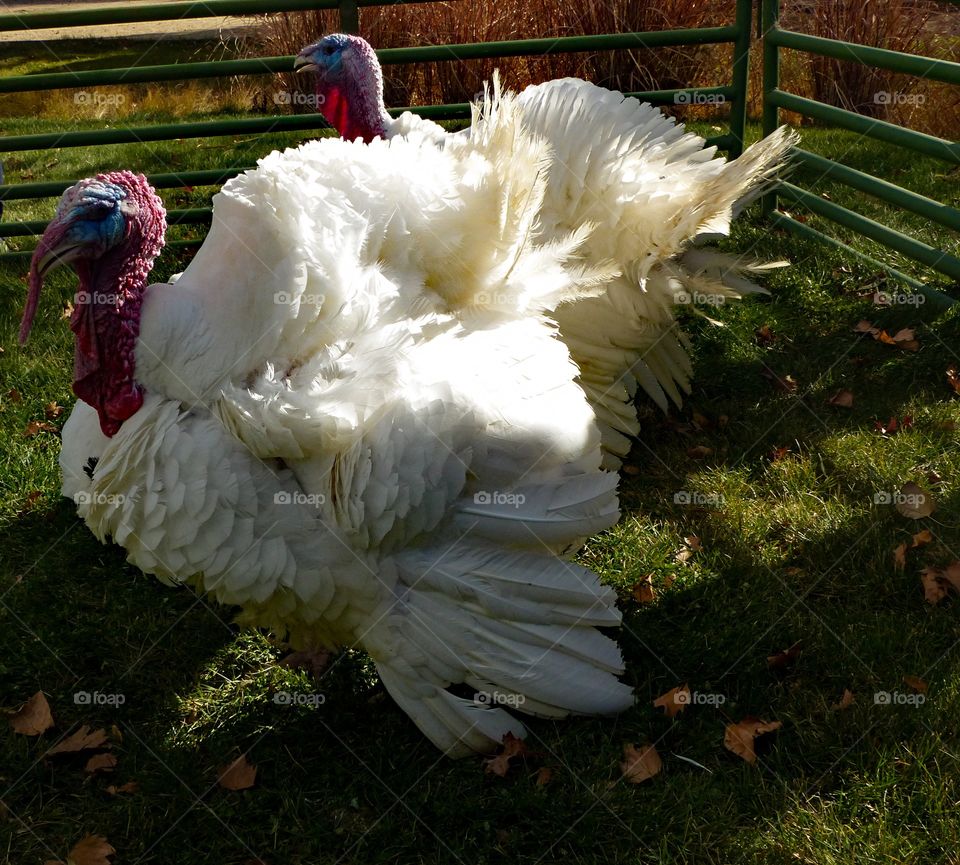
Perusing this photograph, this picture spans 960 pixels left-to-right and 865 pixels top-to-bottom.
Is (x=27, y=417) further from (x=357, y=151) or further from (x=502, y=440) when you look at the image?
(x=502, y=440)

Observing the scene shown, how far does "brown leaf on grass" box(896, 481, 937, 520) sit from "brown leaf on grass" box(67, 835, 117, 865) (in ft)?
9.96

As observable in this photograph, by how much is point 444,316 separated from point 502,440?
23.5 inches

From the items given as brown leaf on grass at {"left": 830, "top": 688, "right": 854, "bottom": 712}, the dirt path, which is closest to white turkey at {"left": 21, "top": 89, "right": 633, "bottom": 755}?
brown leaf on grass at {"left": 830, "top": 688, "right": 854, "bottom": 712}

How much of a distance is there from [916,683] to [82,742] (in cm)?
262

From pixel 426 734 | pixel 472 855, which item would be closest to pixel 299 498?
pixel 426 734

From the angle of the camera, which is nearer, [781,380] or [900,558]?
[900,558]

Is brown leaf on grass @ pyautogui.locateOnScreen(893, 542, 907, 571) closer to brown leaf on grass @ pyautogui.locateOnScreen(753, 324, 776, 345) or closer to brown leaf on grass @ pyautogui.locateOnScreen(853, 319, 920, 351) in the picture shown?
brown leaf on grass @ pyautogui.locateOnScreen(853, 319, 920, 351)

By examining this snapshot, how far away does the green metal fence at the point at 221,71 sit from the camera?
6.05m
